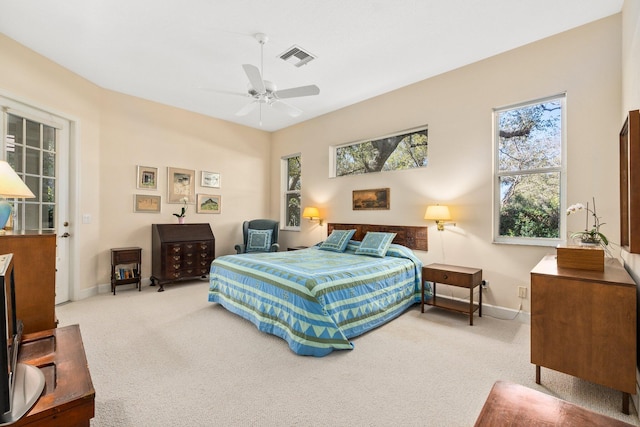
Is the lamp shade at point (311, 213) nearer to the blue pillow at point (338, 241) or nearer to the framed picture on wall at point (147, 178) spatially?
the blue pillow at point (338, 241)

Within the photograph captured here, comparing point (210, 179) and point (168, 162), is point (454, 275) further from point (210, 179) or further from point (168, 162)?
point (168, 162)

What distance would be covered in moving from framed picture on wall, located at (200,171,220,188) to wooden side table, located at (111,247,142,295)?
66.0 inches

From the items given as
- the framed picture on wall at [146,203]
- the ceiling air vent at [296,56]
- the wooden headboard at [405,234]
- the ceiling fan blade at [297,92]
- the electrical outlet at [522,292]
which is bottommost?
the electrical outlet at [522,292]

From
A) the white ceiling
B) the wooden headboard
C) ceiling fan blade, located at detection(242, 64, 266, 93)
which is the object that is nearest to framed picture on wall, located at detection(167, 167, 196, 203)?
the white ceiling

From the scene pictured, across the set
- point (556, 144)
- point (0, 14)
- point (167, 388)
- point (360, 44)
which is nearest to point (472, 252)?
point (556, 144)

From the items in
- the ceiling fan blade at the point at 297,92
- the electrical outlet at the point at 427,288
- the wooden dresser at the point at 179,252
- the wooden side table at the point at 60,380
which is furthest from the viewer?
the wooden dresser at the point at 179,252

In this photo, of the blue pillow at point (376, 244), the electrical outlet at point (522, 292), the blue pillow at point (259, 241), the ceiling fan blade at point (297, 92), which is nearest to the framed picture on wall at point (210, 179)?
the blue pillow at point (259, 241)

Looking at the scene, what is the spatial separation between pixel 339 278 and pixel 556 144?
111 inches

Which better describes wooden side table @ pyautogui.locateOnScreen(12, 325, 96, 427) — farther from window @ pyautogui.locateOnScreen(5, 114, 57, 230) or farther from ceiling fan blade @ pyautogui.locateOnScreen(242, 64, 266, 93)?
window @ pyautogui.locateOnScreen(5, 114, 57, 230)

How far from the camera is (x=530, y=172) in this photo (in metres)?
3.40

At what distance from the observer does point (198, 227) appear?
17.5ft

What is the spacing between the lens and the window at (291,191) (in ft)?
20.8

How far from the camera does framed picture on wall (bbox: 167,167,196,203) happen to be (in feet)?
17.2

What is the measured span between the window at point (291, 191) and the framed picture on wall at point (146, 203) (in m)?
2.48
